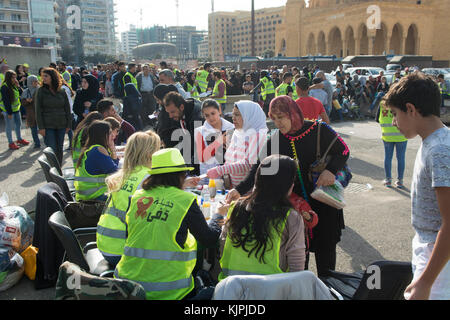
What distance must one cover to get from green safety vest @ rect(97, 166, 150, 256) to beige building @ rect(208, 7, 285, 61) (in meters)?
133

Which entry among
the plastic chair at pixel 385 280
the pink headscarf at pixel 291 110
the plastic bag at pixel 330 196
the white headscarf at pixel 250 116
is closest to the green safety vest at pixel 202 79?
the white headscarf at pixel 250 116

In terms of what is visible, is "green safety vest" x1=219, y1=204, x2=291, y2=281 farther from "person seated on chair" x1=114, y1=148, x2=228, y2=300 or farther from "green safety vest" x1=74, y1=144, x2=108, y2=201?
"green safety vest" x1=74, y1=144, x2=108, y2=201

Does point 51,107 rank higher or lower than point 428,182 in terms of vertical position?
higher

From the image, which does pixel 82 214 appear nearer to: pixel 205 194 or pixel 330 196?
pixel 205 194

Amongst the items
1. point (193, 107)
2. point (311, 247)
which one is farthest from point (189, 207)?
point (193, 107)

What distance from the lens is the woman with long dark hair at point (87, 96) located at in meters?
8.65

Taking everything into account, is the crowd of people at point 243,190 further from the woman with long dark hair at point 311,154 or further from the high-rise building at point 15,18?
the high-rise building at point 15,18

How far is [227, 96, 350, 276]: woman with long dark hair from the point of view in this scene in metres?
3.23

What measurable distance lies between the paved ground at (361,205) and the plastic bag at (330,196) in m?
1.31

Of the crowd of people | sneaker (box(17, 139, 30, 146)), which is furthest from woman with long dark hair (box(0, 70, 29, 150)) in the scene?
the crowd of people

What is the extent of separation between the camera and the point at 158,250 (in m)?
2.35

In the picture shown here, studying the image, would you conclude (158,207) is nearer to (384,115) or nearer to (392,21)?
(384,115)

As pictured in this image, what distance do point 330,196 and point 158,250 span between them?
1.51 metres

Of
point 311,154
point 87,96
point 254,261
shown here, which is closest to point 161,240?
point 254,261
